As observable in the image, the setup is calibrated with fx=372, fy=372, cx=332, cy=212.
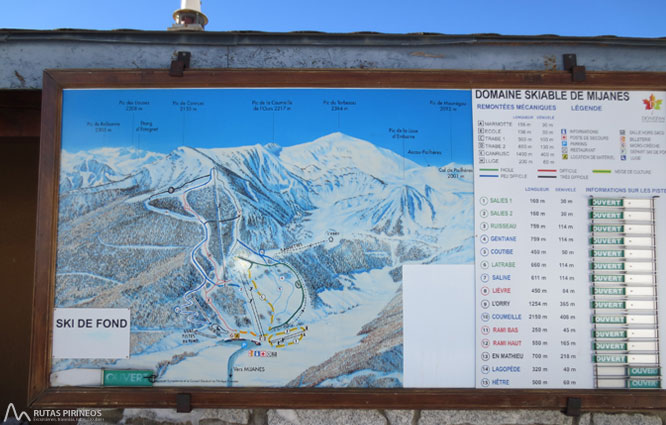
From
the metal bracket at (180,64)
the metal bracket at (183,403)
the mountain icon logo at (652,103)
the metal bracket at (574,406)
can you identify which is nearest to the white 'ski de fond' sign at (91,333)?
the metal bracket at (183,403)

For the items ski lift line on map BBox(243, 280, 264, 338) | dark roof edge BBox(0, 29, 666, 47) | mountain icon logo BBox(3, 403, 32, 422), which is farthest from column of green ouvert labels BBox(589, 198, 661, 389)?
mountain icon logo BBox(3, 403, 32, 422)

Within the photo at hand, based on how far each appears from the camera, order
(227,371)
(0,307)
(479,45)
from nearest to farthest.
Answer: (227,371) → (479,45) → (0,307)

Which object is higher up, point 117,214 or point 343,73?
point 343,73

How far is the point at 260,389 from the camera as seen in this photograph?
241 centimetres

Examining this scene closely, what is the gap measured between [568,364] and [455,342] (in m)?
0.75

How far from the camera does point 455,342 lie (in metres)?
2.45

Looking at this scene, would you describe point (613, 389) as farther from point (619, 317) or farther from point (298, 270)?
point (298, 270)

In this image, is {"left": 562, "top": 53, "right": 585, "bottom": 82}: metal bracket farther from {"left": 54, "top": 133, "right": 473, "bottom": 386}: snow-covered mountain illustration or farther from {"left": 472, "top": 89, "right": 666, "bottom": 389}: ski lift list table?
{"left": 54, "top": 133, "right": 473, "bottom": 386}: snow-covered mountain illustration

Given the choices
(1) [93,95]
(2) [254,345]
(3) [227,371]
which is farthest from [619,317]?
(1) [93,95]

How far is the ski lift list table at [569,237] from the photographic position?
8.03ft

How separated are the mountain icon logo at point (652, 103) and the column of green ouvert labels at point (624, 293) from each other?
66cm

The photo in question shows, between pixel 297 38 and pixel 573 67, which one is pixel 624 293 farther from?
pixel 297 38

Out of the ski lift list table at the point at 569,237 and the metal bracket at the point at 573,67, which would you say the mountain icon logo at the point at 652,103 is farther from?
the metal bracket at the point at 573,67

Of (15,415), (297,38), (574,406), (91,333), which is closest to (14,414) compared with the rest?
(15,415)
